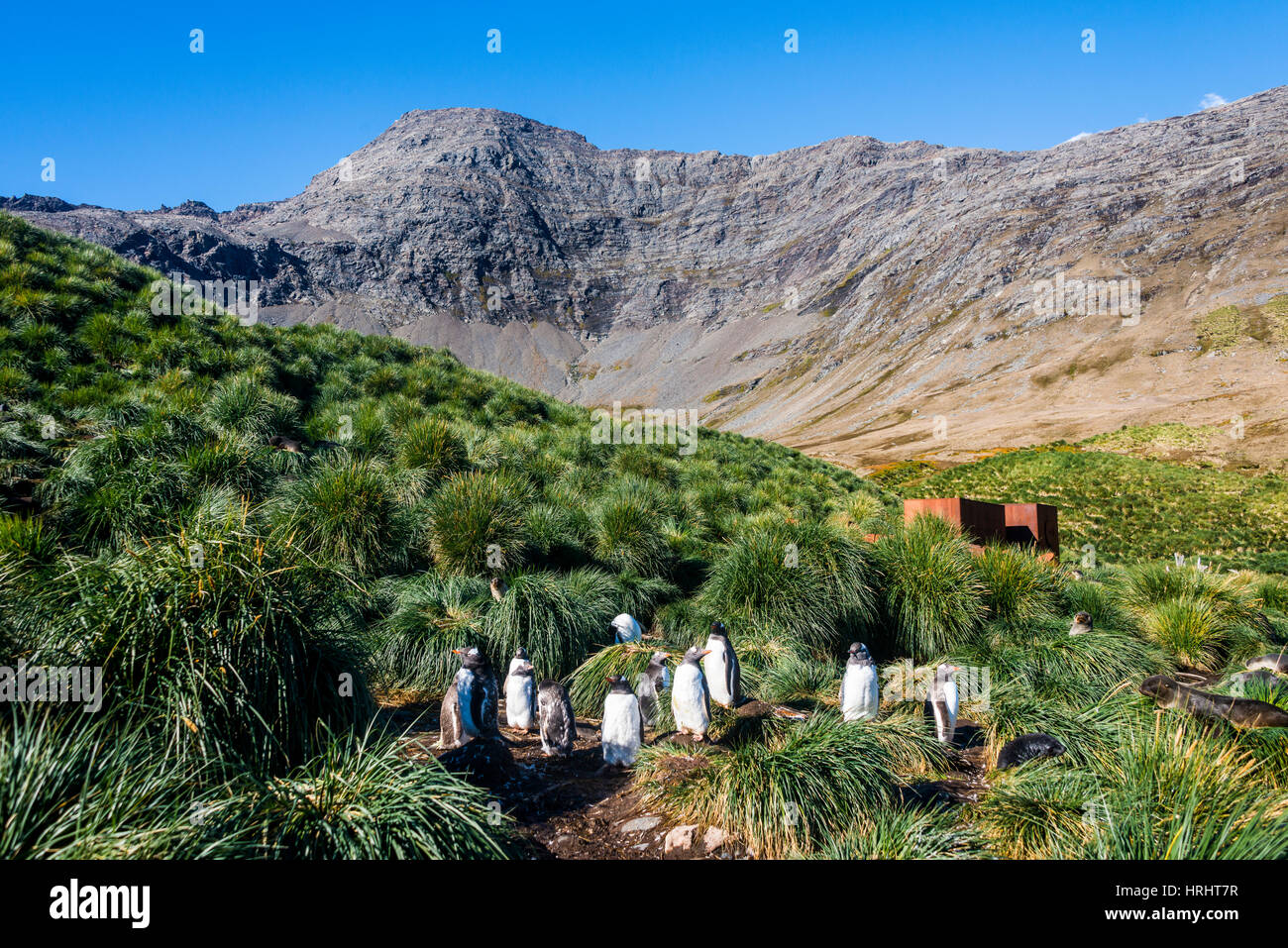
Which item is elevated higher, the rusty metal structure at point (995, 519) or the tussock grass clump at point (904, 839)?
the rusty metal structure at point (995, 519)

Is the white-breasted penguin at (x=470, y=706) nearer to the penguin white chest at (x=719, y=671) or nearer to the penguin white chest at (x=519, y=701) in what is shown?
the penguin white chest at (x=519, y=701)

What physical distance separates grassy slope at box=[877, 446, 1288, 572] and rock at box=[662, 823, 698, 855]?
25.2m

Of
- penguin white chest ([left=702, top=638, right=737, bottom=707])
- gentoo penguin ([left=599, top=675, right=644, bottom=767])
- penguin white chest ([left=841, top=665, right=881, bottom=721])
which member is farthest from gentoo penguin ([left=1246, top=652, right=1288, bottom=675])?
gentoo penguin ([left=599, top=675, right=644, bottom=767])

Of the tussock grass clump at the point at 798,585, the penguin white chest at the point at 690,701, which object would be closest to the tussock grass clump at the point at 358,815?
the penguin white chest at the point at 690,701

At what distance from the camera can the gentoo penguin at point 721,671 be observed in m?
6.21

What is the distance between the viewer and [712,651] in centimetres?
634

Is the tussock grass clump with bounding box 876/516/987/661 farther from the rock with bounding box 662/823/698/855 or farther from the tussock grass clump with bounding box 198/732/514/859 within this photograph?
the tussock grass clump with bounding box 198/732/514/859

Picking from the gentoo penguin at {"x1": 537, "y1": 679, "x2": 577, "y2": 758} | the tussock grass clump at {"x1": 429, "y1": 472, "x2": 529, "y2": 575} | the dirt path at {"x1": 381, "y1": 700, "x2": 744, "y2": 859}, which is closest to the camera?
the dirt path at {"x1": 381, "y1": 700, "x2": 744, "y2": 859}

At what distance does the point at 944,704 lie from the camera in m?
6.34

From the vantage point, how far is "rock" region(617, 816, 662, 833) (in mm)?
4316

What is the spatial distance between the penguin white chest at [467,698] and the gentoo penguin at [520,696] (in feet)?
3.06
